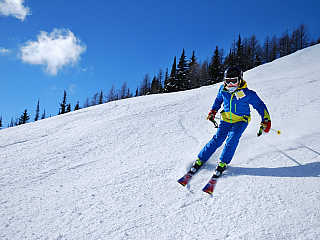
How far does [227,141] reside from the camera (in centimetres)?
266

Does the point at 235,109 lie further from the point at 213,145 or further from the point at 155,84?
the point at 155,84

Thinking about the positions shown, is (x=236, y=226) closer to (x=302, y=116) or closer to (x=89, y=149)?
(x=89, y=149)

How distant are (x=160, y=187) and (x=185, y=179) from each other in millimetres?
389

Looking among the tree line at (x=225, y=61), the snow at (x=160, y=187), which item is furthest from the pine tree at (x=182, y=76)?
the snow at (x=160, y=187)

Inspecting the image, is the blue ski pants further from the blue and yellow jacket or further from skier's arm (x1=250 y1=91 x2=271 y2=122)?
skier's arm (x1=250 y1=91 x2=271 y2=122)

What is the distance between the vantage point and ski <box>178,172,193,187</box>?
247 cm

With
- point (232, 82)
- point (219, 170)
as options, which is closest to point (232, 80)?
point (232, 82)

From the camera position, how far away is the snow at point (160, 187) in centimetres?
181

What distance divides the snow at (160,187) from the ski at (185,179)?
78mm

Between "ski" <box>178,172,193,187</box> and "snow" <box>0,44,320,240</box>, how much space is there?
0.26ft

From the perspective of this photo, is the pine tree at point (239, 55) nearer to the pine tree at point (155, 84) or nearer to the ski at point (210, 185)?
the pine tree at point (155, 84)

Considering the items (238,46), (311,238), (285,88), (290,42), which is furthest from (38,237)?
(290,42)

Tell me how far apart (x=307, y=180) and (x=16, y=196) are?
12.9 feet

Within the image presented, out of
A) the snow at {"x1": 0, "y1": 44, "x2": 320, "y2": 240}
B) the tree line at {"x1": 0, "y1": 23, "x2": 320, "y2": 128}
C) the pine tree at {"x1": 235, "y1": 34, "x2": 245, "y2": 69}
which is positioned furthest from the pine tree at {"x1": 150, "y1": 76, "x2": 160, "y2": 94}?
the snow at {"x1": 0, "y1": 44, "x2": 320, "y2": 240}
